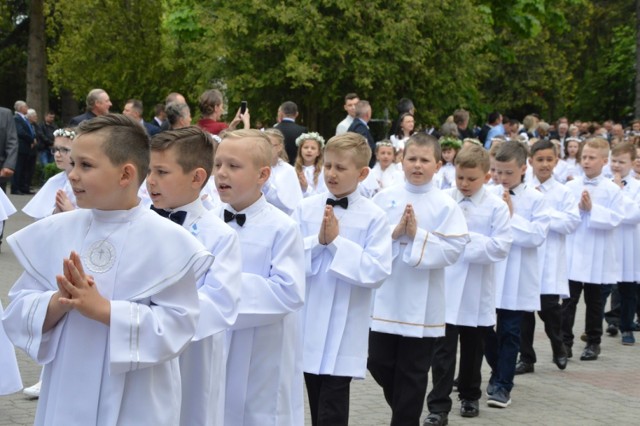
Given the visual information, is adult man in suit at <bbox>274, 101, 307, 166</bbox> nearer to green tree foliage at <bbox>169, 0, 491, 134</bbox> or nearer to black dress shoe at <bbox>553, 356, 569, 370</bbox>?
black dress shoe at <bbox>553, 356, 569, 370</bbox>

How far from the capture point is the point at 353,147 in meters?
6.86

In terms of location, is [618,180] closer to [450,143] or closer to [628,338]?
[628,338]

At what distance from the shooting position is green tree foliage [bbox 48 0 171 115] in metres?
32.0

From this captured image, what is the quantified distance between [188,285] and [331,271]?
242cm

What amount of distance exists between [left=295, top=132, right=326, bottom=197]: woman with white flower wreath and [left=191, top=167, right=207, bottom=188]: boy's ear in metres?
8.29

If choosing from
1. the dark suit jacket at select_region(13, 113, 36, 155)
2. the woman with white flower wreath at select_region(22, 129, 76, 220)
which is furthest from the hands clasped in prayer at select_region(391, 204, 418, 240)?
the dark suit jacket at select_region(13, 113, 36, 155)

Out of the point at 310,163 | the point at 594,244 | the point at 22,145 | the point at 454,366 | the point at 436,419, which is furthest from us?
the point at 22,145

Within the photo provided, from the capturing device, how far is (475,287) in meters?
8.41

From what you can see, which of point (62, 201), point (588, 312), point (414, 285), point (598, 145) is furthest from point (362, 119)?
point (62, 201)

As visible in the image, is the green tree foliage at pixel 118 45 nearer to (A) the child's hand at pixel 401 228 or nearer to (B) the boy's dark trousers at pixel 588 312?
(B) the boy's dark trousers at pixel 588 312

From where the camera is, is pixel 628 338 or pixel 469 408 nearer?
pixel 469 408

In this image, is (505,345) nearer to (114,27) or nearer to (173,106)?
(173,106)

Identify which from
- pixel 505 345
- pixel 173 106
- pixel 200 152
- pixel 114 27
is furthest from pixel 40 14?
pixel 200 152

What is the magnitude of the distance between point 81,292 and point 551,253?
6.92m
